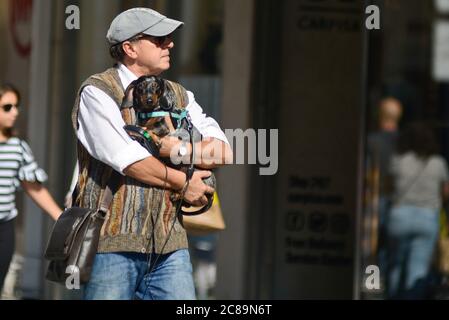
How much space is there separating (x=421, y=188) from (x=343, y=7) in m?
1.90

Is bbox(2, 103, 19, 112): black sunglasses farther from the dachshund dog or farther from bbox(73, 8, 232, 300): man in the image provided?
the dachshund dog

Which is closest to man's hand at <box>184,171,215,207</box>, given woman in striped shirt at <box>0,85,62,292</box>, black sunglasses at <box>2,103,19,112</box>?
woman in striped shirt at <box>0,85,62,292</box>

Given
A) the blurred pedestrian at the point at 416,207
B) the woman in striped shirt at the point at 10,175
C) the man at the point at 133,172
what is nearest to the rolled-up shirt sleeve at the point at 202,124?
the man at the point at 133,172

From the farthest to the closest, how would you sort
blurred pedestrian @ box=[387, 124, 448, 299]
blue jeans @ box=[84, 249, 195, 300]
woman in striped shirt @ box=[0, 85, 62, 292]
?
1. blurred pedestrian @ box=[387, 124, 448, 299]
2. woman in striped shirt @ box=[0, 85, 62, 292]
3. blue jeans @ box=[84, 249, 195, 300]

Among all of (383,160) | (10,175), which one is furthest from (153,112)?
(383,160)

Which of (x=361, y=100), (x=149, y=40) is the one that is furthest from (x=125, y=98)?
(x=361, y=100)

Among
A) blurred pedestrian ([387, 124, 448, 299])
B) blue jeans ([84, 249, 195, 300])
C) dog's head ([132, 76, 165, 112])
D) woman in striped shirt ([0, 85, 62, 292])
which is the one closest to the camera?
dog's head ([132, 76, 165, 112])

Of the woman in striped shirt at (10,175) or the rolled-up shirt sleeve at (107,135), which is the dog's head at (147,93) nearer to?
the rolled-up shirt sleeve at (107,135)

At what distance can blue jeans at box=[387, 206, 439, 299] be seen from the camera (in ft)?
31.7

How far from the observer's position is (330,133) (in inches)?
335

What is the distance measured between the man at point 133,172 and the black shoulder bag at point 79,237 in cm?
3

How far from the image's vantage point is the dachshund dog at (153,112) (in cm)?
464

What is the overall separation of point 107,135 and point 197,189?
1.30 ft
